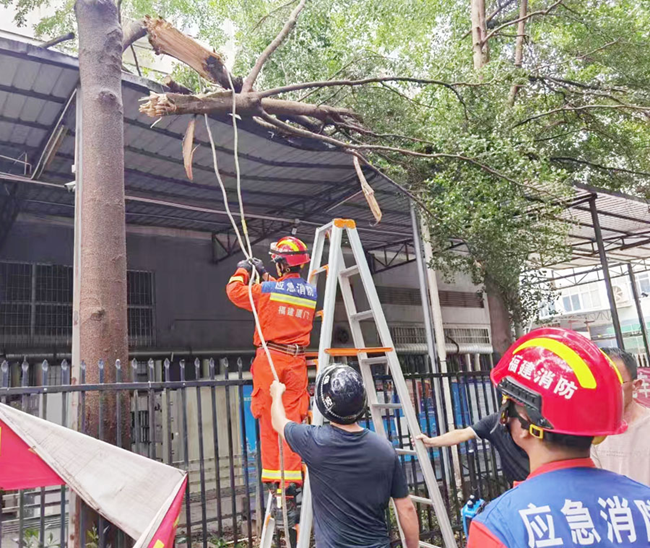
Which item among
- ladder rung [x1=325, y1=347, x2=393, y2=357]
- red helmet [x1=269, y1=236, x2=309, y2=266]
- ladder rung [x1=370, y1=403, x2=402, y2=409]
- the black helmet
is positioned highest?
red helmet [x1=269, y1=236, x2=309, y2=266]

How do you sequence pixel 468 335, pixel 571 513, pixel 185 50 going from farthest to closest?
pixel 468 335 → pixel 185 50 → pixel 571 513

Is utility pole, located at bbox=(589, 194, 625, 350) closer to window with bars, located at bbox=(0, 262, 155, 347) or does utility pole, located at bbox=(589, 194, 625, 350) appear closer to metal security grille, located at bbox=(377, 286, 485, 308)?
metal security grille, located at bbox=(377, 286, 485, 308)

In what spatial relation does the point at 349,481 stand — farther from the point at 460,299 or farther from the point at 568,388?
the point at 460,299

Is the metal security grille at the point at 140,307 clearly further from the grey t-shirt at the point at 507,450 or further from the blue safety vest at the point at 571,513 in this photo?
the blue safety vest at the point at 571,513

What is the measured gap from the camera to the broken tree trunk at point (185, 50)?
4266 millimetres

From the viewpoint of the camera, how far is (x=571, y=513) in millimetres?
1238

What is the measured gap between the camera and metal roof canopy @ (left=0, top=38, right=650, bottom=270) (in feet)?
19.5

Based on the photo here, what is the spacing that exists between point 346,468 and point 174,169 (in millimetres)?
6861

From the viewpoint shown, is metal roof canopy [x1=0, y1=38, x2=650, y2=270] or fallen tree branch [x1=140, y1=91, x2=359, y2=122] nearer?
fallen tree branch [x1=140, y1=91, x2=359, y2=122]

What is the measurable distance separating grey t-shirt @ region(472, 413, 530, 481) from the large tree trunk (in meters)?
2.55

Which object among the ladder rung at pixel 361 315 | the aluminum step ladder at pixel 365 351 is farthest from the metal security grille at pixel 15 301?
the ladder rung at pixel 361 315

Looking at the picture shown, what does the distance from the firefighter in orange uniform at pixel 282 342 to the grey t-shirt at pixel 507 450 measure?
1332 mm

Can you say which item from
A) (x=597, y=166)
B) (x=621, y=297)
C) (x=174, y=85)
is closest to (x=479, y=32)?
(x=597, y=166)

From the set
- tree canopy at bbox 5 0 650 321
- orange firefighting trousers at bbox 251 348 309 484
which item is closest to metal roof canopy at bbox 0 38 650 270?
tree canopy at bbox 5 0 650 321
